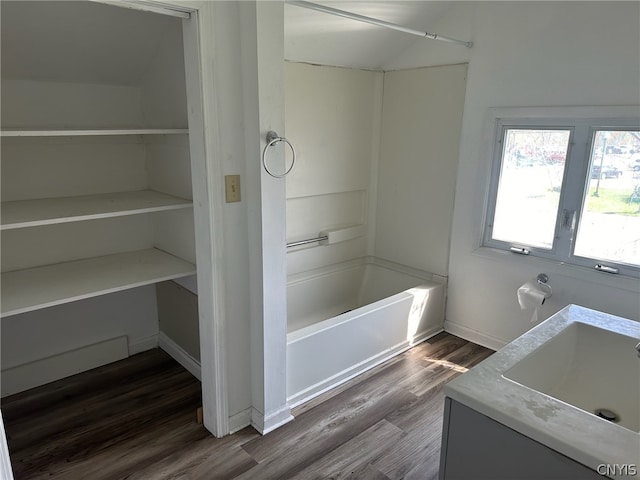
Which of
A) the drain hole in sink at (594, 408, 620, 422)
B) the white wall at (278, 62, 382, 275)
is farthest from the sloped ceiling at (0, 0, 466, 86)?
the drain hole in sink at (594, 408, 620, 422)

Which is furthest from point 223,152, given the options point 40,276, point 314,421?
point 314,421

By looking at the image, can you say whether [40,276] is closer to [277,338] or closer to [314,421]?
[277,338]

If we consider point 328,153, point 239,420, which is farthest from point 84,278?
point 328,153

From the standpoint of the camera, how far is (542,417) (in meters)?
1.12

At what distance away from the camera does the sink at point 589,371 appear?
1.41 m

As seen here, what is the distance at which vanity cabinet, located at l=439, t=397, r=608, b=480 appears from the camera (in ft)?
3.46

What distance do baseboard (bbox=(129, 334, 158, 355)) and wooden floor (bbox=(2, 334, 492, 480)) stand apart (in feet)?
0.42

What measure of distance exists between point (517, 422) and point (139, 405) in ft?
6.84

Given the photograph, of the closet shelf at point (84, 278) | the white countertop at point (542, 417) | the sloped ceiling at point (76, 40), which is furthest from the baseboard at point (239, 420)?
the sloped ceiling at point (76, 40)

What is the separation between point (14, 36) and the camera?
197 cm

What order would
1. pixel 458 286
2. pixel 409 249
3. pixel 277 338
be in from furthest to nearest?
pixel 409 249 → pixel 458 286 → pixel 277 338

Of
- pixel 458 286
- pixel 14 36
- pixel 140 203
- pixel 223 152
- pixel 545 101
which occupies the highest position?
pixel 14 36

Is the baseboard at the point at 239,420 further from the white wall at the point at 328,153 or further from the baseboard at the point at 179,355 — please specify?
the white wall at the point at 328,153

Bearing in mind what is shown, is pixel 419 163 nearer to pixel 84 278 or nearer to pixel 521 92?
pixel 521 92
